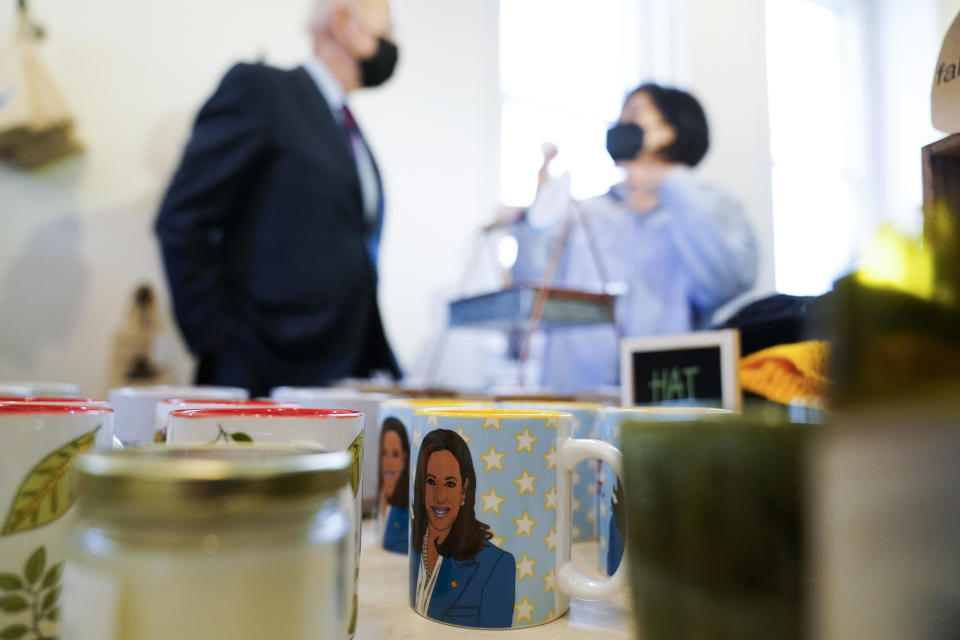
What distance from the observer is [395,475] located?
54 cm

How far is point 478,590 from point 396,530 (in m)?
0.19

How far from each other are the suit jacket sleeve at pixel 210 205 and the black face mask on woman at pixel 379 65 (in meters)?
0.35

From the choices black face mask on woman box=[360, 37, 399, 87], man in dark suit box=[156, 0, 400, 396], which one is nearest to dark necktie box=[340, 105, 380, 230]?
man in dark suit box=[156, 0, 400, 396]

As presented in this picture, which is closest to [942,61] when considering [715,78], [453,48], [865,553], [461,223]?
[865,553]

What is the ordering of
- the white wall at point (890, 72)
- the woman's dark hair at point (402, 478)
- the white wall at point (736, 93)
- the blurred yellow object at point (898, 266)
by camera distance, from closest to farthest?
the blurred yellow object at point (898, 266) < the woman's dark hair at point (402, 478) < the white wall at point (890, 72) < the white wall at point (736, 93)

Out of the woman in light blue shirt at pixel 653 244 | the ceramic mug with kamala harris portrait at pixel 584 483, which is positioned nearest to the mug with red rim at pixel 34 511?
the ceramic mug with kamala harris portrait at pixel 584 483

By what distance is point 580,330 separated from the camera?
1.92m

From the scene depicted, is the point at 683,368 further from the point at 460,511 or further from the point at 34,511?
the point at 34,511

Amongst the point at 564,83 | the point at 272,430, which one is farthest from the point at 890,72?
the point at 272,430

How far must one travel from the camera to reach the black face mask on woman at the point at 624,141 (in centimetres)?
195

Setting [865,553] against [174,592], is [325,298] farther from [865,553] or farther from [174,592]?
[865,553]

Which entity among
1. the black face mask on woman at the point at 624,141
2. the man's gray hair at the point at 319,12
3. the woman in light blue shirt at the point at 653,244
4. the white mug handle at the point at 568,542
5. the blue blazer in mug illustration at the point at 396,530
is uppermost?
the man's gray hair at the point at 319,12

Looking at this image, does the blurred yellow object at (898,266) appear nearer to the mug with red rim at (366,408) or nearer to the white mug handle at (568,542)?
the white mug handle at (568,542)

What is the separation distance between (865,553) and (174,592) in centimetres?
19
